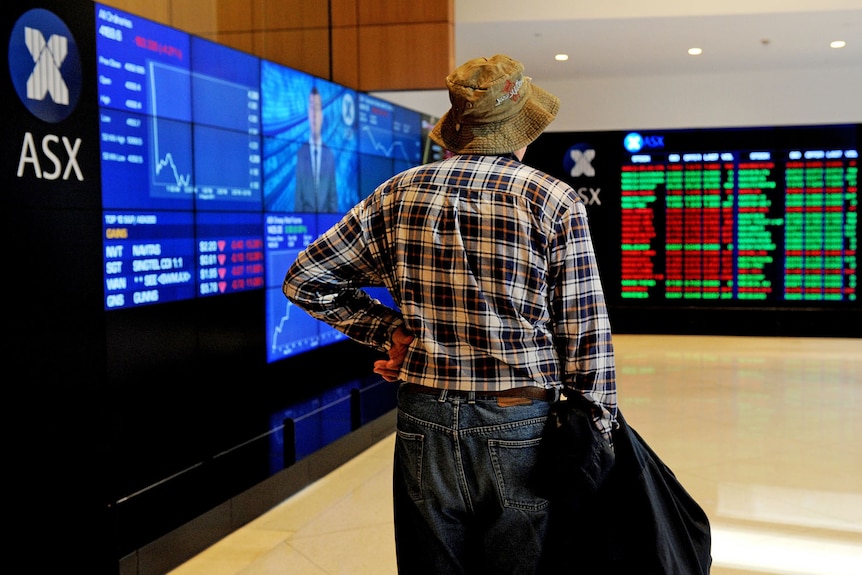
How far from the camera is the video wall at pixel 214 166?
321 centimetres

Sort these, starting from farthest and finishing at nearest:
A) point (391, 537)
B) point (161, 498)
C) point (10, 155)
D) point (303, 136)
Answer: point (303, 136) → point (391, 537) → point (161, 498) → point (10, 155)

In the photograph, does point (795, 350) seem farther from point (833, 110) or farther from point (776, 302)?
point (833, 110)

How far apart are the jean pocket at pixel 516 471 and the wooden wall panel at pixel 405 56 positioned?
4425mm

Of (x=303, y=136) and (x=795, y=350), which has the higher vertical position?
(x=303, y=136)

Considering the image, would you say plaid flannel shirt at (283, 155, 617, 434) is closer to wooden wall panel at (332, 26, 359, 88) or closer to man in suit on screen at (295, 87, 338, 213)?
man in suit on screen at (295, 87, 338, 213)

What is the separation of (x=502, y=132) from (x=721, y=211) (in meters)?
8.82

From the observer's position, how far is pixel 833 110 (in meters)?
9.74

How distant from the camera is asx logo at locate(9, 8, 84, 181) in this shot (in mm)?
2660

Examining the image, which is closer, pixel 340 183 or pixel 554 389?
pixel 554 389

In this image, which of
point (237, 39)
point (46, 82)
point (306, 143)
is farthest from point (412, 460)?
point (237, 39)

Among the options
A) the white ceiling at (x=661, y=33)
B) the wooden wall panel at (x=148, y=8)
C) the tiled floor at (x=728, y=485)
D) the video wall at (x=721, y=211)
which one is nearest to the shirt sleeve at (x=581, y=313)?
the tiled floor at (x=728, y=485)

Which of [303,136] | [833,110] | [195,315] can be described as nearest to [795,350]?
[833,110]

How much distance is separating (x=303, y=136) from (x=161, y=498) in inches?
89.2

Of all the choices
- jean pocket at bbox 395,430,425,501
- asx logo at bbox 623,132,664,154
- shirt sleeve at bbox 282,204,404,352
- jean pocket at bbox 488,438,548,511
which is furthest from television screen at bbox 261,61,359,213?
asx logo at bbox 623,132,664,154
